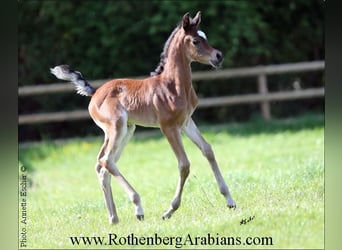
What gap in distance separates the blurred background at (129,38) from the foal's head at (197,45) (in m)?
2.40

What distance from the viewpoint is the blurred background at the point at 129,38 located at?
259 inches

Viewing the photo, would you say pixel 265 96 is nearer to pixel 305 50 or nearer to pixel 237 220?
pixel 305 50

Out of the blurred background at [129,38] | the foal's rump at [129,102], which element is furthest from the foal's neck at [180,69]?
the blurred background at [129,38]

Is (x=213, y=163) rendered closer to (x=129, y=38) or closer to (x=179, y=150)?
(x=179, y=150)

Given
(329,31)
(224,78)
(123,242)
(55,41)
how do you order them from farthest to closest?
(224,78) → (55,41) → (329,31) → (123,242)

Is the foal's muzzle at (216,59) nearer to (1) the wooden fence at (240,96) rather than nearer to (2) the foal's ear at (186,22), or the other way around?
(2) the foal's ear at (186,22)

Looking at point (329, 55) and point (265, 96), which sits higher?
point (329, 55)

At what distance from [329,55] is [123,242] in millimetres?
1553

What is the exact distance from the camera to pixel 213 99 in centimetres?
703

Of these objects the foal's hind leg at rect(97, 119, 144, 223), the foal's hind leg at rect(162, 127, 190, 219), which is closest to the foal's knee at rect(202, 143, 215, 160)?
the foal's hind leg at rect(162, 127, 190, 219)

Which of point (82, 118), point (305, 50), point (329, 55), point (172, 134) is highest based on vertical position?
point (329, 55)

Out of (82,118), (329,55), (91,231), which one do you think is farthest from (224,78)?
(91,231)

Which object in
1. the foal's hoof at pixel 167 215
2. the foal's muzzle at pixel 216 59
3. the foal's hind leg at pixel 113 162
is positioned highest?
the foal's muzzle at pixel 216 59

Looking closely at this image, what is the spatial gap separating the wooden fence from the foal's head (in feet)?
8.69
